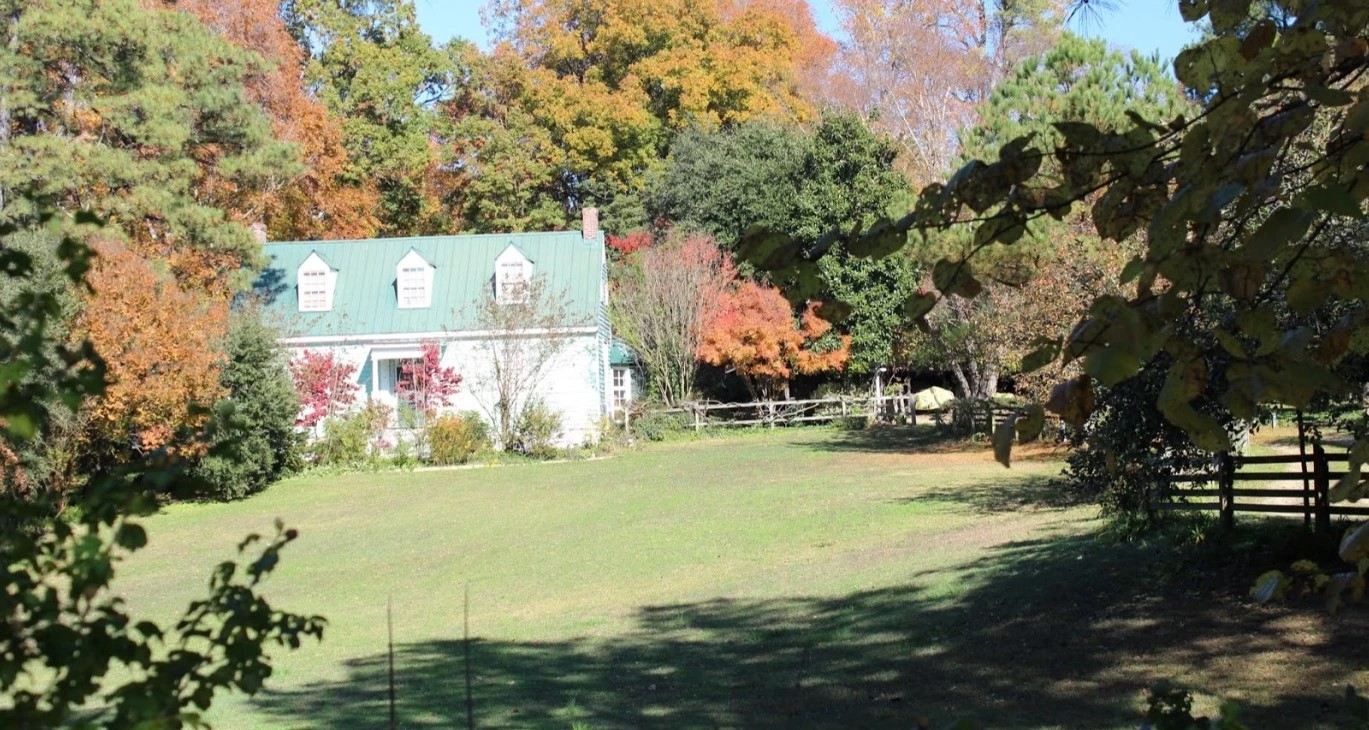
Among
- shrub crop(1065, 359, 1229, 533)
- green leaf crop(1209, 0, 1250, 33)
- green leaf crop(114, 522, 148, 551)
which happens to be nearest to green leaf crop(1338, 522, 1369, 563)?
green leaf crop(1209, 0, 1250, 33)

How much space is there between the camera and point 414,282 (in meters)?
39.6

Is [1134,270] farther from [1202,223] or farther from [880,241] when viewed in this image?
[880,241]

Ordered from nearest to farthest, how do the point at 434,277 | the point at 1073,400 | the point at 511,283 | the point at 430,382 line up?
1. the point at 1073,400
2. the point at 430,382
3. the point at 511,283
4. the point at 434,277

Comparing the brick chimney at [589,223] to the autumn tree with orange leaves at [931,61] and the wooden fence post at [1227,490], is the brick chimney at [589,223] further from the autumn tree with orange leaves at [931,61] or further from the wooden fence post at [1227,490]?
the wooden fence post at [1227,490]

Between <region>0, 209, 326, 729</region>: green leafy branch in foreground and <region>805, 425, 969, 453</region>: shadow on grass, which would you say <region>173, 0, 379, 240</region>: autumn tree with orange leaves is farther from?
<region>0, 209, 326, 729</region>: green leafy branch in foreground

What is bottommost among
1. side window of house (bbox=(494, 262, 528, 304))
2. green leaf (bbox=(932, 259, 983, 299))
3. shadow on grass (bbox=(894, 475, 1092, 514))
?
shadow on grass (bbox=(894, 475, 1092, 514))

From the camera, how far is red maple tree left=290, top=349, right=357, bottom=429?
3406 centimetres

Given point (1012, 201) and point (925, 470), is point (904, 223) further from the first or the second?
point (925, 470)

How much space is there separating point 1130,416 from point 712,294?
31.6 meters

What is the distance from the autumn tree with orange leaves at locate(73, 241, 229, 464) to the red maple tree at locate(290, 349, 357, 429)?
7.61 meters

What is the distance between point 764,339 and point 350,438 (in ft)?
46.5

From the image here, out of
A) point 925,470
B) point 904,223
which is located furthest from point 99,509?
point 925,470

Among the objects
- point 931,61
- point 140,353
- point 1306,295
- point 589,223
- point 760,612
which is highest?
point 931,61

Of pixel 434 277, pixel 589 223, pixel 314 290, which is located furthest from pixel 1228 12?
pixel 589 223
